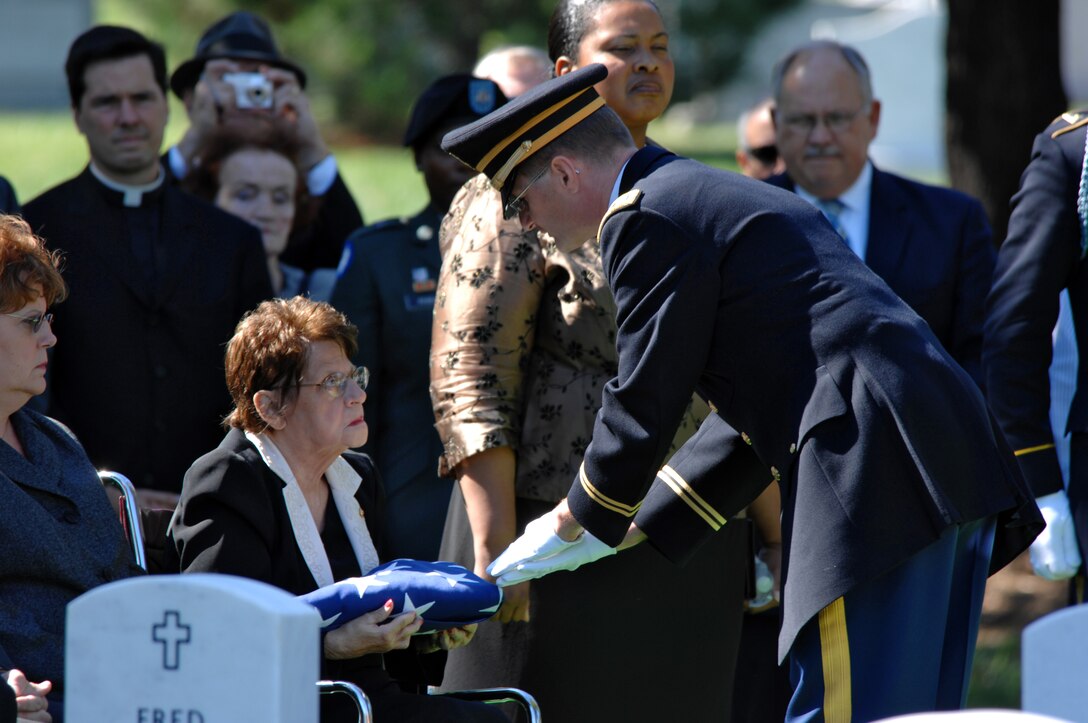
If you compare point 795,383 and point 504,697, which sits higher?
point 795,383

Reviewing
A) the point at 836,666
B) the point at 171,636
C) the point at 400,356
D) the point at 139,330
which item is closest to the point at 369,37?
the point at 400,356

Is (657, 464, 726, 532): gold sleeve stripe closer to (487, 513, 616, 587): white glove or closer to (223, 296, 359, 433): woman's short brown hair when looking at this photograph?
(487, 513, 616, 587): white glove

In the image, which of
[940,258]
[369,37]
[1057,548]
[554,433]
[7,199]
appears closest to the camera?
[554,433]

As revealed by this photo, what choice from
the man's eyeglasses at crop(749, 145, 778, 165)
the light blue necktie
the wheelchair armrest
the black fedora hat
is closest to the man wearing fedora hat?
the black fedora hat

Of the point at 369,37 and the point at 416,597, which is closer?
the point at 416,597

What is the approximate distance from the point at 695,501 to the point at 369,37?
607 inches

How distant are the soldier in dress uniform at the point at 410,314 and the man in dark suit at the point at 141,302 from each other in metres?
0.35

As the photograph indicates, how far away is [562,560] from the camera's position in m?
3.40

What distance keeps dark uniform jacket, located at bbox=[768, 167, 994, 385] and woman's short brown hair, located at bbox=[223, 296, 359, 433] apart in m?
1.89

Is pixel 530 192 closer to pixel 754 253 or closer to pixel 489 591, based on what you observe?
pixel 754 253

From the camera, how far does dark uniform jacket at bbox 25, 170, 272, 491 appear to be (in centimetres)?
477

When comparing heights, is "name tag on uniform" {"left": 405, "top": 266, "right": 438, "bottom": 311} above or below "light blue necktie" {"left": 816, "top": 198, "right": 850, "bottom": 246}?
below

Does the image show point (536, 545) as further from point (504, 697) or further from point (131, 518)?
point (131, 518)

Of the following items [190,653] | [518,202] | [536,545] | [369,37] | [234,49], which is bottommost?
[536,545]
